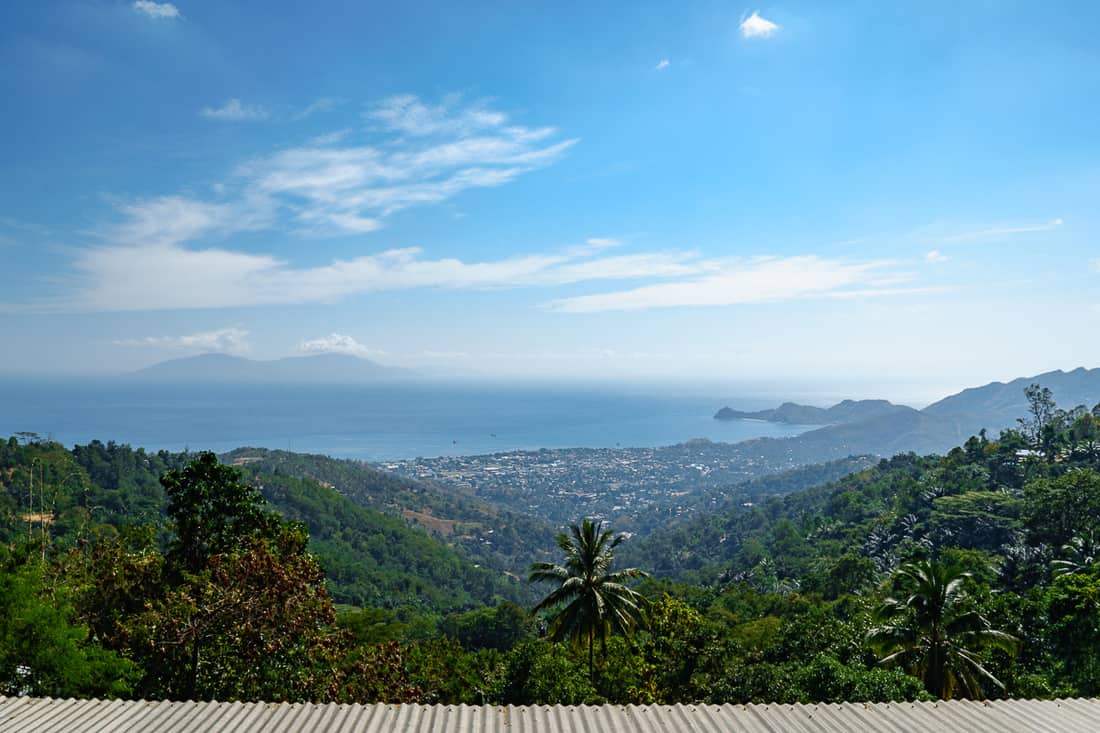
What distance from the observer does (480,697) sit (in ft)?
55.5

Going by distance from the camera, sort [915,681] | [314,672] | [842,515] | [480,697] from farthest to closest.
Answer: [842,515] → [480,697] → [314,672] → [915,681]

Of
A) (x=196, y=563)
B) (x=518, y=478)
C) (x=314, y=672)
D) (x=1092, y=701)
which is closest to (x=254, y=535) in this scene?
(x=196, y=563)

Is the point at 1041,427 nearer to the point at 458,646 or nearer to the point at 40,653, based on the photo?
the point at 458,646

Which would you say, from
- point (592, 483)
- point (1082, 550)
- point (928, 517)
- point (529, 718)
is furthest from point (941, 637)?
point (592, 483)

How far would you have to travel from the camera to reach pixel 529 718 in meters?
7.96

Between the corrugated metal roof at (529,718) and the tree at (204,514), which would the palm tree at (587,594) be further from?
the tree at (204,514)

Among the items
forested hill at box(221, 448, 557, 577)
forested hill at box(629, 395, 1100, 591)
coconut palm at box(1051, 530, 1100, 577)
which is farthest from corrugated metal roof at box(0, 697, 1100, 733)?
forested hill at box(221, 448, 557, 577)

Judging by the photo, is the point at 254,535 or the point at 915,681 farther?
the point at 254,535

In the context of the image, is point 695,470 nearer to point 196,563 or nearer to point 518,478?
point 518,478

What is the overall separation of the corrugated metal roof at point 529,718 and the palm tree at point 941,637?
3718 millimetres

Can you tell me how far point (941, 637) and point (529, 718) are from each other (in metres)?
9.28

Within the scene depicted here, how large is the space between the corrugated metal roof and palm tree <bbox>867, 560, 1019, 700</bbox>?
372 centimetres

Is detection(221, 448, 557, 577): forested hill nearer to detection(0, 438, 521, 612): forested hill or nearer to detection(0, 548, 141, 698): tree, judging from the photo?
detection(0, 438, 521, 612): forested hill

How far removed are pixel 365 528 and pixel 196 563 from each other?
270 ft
